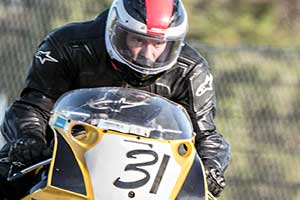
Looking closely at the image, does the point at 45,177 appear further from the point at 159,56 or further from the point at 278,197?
the point at 278,197

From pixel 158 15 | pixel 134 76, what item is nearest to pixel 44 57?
pixel 134 76

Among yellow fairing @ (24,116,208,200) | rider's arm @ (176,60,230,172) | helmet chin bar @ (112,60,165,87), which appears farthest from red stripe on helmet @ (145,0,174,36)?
yellow fairing @ (24,116,208,200)

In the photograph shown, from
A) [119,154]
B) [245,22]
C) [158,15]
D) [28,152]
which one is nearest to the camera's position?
[119,154]

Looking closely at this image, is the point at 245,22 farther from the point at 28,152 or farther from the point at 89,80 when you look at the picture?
the point at 28,152

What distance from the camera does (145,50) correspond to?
682 cm

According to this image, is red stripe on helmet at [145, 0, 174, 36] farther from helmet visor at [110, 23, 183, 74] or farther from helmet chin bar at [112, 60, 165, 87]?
helmet chin bar at [112, 60, 165, 87]

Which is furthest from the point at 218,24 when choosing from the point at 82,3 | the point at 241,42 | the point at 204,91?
the point at 204,91

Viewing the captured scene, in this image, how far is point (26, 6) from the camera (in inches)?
492

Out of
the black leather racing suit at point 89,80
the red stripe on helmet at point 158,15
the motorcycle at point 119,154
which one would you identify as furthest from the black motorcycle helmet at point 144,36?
the motorcycle at point 119,154

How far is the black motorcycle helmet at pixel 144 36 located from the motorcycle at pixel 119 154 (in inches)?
43.9

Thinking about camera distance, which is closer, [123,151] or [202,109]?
[123,151]

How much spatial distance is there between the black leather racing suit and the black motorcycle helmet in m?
0.13

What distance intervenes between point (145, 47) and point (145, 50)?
0.06 feet

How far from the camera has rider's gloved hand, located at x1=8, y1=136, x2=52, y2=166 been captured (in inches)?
235
